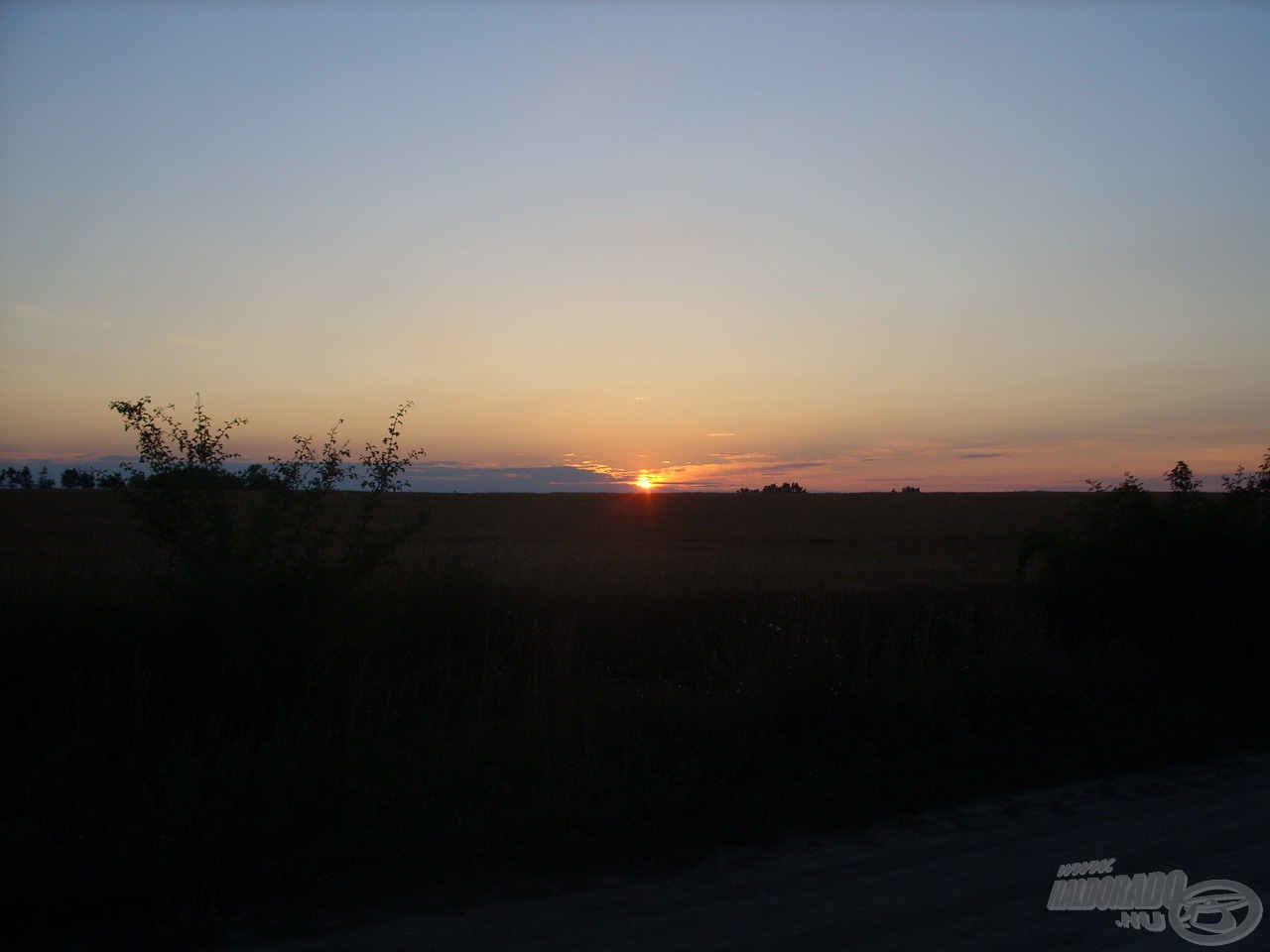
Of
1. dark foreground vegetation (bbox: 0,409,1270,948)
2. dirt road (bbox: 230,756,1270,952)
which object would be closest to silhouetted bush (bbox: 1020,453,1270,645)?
dark foreground vegetation (bbox: 0,409,1270,948)

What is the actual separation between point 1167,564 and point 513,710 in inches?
349

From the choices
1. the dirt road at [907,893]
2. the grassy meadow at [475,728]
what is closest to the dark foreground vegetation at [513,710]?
the grassy meadow at [475,728]

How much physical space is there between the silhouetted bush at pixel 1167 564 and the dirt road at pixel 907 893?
525cm

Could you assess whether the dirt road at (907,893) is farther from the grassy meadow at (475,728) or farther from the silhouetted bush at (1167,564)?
the silhouetted bush at (1167,564)

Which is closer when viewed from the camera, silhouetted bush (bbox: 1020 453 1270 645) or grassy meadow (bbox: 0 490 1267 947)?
grassy meadow (bbox: 0 490 1267 947)

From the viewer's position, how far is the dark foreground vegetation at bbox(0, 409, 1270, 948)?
474 centimetres

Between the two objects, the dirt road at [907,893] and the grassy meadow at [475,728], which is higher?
the grassy meadow at [475,728]

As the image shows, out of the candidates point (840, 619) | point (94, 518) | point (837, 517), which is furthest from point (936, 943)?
point (837, 517)

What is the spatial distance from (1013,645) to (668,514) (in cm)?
4612

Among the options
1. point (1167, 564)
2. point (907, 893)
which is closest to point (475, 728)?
point (907, 893)

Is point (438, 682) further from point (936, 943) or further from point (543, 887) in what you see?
point (936, 943)

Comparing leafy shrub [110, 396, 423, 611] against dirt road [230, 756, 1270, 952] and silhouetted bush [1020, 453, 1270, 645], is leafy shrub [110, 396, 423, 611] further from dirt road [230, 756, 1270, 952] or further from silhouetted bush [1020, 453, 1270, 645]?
silhouetted bush [1020, 453, 1270, 645]

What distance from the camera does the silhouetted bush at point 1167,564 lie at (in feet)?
34.2

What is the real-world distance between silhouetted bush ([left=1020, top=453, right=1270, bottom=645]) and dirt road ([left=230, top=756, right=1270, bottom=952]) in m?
5.25
